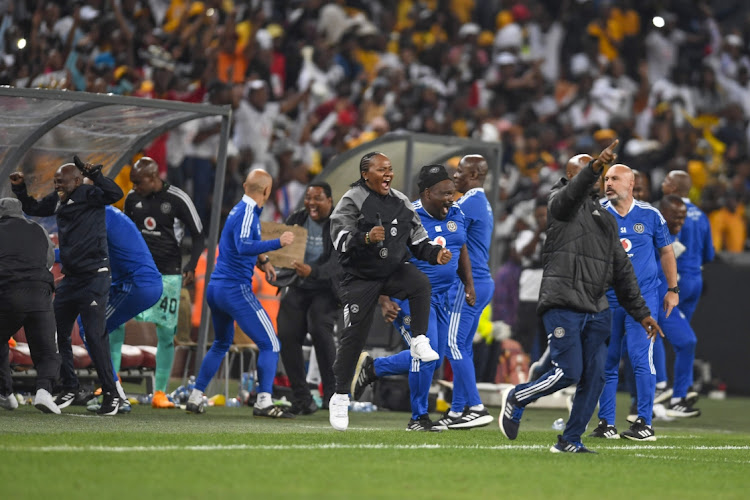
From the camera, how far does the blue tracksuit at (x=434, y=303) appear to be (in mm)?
11117

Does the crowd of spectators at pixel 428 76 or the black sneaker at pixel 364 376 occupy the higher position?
the crowd of spectators at pixel 428 76

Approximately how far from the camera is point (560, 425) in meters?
12.5

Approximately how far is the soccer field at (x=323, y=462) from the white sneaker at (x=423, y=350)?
26.2 inches

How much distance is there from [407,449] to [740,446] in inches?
138

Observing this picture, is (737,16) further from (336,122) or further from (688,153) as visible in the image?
(336,122)

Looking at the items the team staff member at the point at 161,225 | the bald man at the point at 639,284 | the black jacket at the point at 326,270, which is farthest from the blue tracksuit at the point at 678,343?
the team staff member at the point at 161,225

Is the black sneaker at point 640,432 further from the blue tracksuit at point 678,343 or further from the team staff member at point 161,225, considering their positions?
the team staff member at point 161,225

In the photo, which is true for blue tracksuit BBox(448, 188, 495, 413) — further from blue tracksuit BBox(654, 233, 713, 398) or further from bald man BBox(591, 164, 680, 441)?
blue tracksuit BBox(654, 233, 713, 398)

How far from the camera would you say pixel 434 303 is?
11.5m

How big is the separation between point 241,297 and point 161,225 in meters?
2.06

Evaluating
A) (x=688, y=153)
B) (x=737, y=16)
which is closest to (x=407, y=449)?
(x=688, y=153)

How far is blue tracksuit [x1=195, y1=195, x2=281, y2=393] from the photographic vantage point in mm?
11906

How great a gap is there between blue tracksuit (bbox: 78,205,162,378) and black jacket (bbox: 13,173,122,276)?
0.44 m

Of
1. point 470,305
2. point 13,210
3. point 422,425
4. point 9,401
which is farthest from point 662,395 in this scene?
point 13,210
